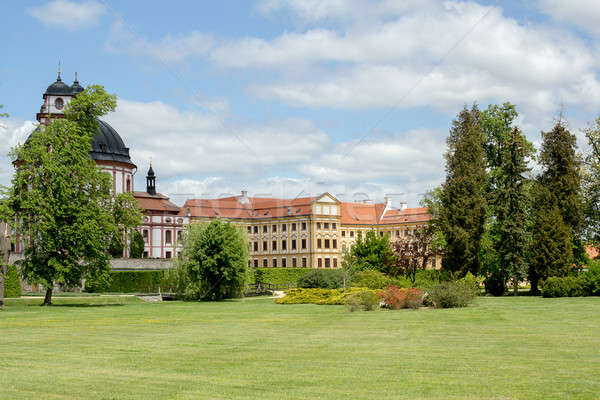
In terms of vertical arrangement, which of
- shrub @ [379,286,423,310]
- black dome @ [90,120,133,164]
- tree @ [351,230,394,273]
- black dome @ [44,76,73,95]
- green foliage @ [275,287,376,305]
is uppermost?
black dome @ [44,76,73,95]

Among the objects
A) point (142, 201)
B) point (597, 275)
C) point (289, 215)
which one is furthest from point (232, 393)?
point (289, 215)

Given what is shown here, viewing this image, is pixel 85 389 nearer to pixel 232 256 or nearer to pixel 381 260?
pixel 232 256

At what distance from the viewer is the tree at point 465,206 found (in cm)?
4522

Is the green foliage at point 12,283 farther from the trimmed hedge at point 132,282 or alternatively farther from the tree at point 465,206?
the tree at point 465,206

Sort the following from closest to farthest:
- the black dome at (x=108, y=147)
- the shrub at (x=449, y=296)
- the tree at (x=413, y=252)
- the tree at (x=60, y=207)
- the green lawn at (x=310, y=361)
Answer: the green lawn at (x=310, y=361) < the shrub at (x=449, y=296) < the tree at (x=60, y=207) < the tree at (x=413, y=252) < the black dome at (x=108, y=147)

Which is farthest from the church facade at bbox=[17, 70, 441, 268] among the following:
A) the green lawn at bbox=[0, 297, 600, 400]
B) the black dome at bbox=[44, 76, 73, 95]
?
the green lawn at bbox=[0, 297, 600, 400]

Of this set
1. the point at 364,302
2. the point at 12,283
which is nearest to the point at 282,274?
the point at 12,283

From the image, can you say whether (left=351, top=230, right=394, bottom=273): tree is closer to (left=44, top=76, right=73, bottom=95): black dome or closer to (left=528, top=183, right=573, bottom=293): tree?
(left=528, top=183, right=573, bottom=293): tree

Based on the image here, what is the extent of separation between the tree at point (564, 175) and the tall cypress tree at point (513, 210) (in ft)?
5.23

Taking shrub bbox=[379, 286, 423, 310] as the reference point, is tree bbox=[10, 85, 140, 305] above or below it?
above

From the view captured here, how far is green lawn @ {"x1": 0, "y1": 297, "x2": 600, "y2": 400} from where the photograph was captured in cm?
924

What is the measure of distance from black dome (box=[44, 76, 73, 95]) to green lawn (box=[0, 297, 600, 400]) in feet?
189

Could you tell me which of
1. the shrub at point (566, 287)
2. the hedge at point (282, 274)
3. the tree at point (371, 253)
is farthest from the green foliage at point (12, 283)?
the shrub at point (566, 287)

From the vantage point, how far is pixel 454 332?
57.9ft
